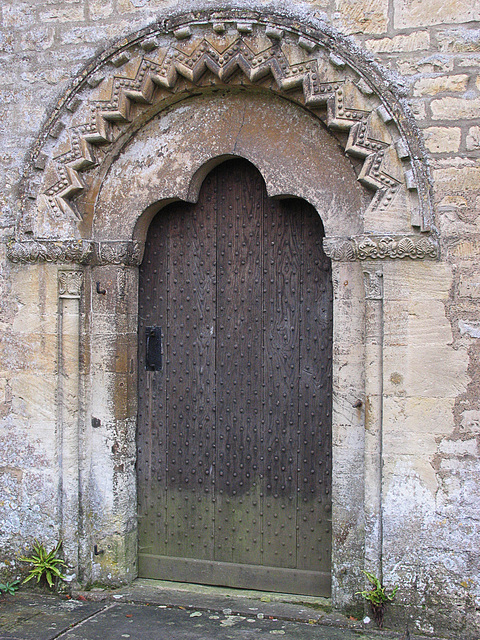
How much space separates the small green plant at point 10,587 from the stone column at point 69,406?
1.23ft

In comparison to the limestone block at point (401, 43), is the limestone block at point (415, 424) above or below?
below

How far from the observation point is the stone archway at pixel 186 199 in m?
3.84

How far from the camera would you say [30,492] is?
447 cm

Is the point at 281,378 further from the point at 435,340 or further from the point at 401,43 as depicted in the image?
the point at 401,43

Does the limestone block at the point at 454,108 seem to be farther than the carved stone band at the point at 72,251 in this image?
No

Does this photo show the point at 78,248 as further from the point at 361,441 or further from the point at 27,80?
the point at 361,441

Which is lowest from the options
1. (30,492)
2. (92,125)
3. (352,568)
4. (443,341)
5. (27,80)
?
(352,568)

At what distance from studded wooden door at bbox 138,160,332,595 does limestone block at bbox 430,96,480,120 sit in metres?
0.96

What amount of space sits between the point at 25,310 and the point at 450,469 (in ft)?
9.18

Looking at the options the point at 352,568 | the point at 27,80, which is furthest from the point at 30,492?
the point at 27,80

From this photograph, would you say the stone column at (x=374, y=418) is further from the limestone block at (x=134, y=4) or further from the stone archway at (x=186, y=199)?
the limestone block at (x=134, y=4)

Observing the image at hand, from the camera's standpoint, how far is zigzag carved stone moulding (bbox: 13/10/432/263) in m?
3.79

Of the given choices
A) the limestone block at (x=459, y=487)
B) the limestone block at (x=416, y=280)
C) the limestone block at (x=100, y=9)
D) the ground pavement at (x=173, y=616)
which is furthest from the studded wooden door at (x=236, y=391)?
the limestone block at (x=100, y=9)

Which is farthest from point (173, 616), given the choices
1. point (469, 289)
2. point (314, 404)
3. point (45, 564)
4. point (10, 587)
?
point (469, 289)
